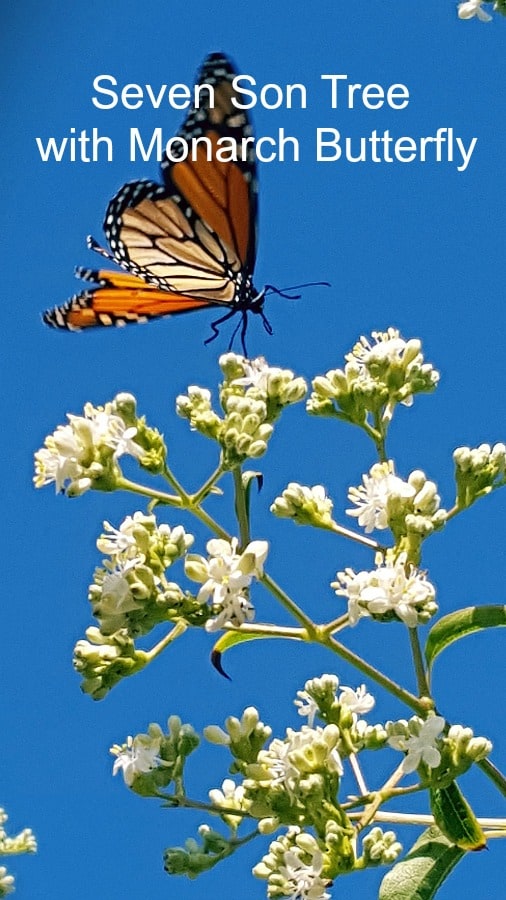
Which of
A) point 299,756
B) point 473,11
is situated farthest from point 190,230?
point 299,756

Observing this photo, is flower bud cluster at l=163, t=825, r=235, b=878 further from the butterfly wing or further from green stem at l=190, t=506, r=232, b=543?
the butterfly wing

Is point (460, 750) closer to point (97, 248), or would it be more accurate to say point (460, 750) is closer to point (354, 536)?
point (354, 536)

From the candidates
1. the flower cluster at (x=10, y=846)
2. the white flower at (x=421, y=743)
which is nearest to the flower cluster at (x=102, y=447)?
the white flower at (x=421, y=743)

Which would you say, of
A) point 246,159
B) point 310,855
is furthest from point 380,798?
point 246,159

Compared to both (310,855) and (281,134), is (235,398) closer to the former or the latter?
(310,855)

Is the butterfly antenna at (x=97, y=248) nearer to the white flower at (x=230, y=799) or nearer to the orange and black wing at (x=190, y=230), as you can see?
the orange and black wing at (x=190, y=230)

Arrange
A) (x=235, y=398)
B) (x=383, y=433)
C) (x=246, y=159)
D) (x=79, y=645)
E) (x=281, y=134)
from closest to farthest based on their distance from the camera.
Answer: (x=79, y=645), (x=235, y=398), (x=383, y=433), (x=246, y=159), (x=281, y=134)

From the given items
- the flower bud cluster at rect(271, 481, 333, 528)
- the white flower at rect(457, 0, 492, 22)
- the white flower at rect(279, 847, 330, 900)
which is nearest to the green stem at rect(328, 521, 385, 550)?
the flower bud cluster at rect(271, 481, 333, 528)
